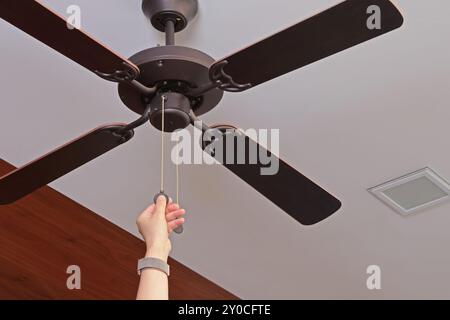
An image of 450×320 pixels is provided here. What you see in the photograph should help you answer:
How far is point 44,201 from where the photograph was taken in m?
2.75

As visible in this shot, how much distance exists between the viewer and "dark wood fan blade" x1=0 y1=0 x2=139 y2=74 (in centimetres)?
147

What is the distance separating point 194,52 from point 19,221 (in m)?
1.25

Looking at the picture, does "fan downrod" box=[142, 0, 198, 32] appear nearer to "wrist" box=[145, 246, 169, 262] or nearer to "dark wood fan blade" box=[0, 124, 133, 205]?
"dark wood fan blade" box=[0, 124, 133, 205]

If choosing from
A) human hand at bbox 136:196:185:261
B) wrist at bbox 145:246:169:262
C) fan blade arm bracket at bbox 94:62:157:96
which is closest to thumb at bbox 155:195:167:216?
human hand at bbox 136:196:185:261

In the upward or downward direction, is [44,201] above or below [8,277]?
above

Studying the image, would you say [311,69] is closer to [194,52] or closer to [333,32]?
[194,52]

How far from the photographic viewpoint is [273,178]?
186 centimetres

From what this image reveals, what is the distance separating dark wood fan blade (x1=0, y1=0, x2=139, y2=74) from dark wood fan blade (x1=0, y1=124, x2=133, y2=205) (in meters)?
0.20

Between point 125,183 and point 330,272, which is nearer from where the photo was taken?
point 125,183

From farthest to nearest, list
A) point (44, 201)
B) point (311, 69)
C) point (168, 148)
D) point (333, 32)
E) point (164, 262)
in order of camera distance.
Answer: point (44, 201) < point (168, 148) < point (311, 69) < point (333, 32) < point (164, 262)

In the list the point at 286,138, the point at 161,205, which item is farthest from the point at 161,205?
the point at 286,138

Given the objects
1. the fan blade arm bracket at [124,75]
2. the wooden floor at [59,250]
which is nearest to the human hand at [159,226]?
the fan blade arm bracket at [124,75]

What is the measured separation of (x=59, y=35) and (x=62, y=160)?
1.26 ft
